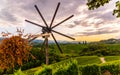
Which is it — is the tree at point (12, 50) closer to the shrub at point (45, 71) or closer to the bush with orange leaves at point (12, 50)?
the bush with orange leaves at point (12, 50)

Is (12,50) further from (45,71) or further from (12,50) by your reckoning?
(45,71)

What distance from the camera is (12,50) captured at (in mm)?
33344

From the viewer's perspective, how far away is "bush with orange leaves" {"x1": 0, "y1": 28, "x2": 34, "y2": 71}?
33.3 meters

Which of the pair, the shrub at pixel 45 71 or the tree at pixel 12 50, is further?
the tree at pixel 12 50

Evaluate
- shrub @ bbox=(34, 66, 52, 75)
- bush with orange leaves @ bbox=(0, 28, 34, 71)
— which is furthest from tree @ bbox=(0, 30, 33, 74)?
shrub @ bbox=(34, 66, 52, 75)

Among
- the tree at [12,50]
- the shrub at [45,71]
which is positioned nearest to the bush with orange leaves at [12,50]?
the tree at [12,50]

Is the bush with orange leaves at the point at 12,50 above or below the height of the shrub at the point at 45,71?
above

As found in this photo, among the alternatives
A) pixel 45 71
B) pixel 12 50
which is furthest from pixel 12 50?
pixel 45 71

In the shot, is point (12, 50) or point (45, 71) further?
point (12, 50)

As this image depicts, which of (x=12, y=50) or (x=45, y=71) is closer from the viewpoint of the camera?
(x=45, y=71)

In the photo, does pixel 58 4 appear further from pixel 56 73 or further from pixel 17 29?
pixel 56 73

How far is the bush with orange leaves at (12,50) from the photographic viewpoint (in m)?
33.3

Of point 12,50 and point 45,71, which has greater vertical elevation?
point 12,50

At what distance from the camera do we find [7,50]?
1309 inches
